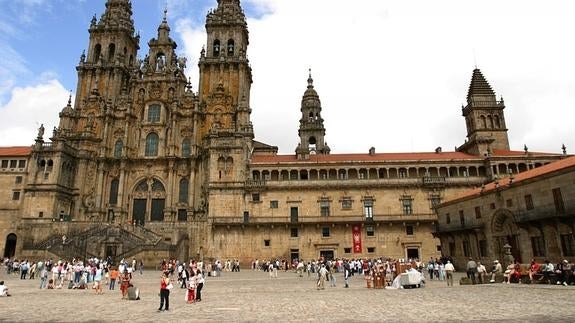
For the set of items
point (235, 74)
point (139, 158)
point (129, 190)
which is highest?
point (235, 74)

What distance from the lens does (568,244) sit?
83.0 feet

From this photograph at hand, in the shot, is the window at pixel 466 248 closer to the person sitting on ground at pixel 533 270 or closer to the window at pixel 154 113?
the person sitting on ground at pixel 533 270

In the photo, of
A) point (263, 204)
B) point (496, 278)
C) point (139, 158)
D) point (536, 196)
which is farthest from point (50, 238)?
point (536, 196)

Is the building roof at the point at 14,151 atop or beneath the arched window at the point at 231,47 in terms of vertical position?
beneath

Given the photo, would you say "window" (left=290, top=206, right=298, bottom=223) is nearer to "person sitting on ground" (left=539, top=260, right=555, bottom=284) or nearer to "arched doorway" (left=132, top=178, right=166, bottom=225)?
"arched doorway" (left=132, top=178, right=166, bottom=225)

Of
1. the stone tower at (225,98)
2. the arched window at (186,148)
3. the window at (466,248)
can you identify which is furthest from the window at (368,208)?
the arched window at (186,148)

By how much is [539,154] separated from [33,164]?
2521 inches

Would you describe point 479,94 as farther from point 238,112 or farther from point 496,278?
point 496,278

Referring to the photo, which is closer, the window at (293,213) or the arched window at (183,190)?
the window at (293,213)

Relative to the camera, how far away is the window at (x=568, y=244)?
81.9 ft

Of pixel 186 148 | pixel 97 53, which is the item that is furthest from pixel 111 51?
pixel 186 148

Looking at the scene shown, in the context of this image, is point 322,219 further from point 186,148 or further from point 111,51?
point 111,51

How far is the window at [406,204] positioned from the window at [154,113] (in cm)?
3659

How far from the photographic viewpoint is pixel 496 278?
23609 mm
